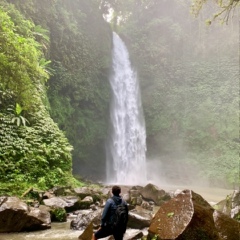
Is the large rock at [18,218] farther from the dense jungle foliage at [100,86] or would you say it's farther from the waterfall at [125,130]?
the waterfall at [125,130]

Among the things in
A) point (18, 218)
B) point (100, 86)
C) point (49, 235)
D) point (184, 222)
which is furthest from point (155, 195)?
point (100, 86)

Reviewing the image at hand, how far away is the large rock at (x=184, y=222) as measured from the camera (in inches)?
184

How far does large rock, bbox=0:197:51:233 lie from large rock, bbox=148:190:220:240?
2946mm

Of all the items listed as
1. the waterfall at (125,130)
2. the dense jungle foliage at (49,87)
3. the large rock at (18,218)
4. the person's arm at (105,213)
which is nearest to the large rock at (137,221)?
the large rock at (18,218)

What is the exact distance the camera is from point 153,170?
26.0 m

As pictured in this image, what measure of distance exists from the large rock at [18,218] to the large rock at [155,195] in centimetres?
520

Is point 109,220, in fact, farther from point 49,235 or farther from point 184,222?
point 49,235

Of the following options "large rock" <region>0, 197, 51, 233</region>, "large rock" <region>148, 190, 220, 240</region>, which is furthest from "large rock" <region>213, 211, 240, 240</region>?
"large rock" <region>0, 197, 51, 233</region>

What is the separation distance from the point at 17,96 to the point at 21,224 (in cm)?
658

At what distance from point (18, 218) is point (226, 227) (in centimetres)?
440

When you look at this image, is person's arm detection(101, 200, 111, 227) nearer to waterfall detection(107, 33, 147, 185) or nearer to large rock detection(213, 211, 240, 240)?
large rock detection(213, 211, 240, 240)

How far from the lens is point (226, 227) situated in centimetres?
500

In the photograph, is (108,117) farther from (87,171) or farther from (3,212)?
(3,212)

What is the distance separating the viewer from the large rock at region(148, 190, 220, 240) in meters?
4.68
